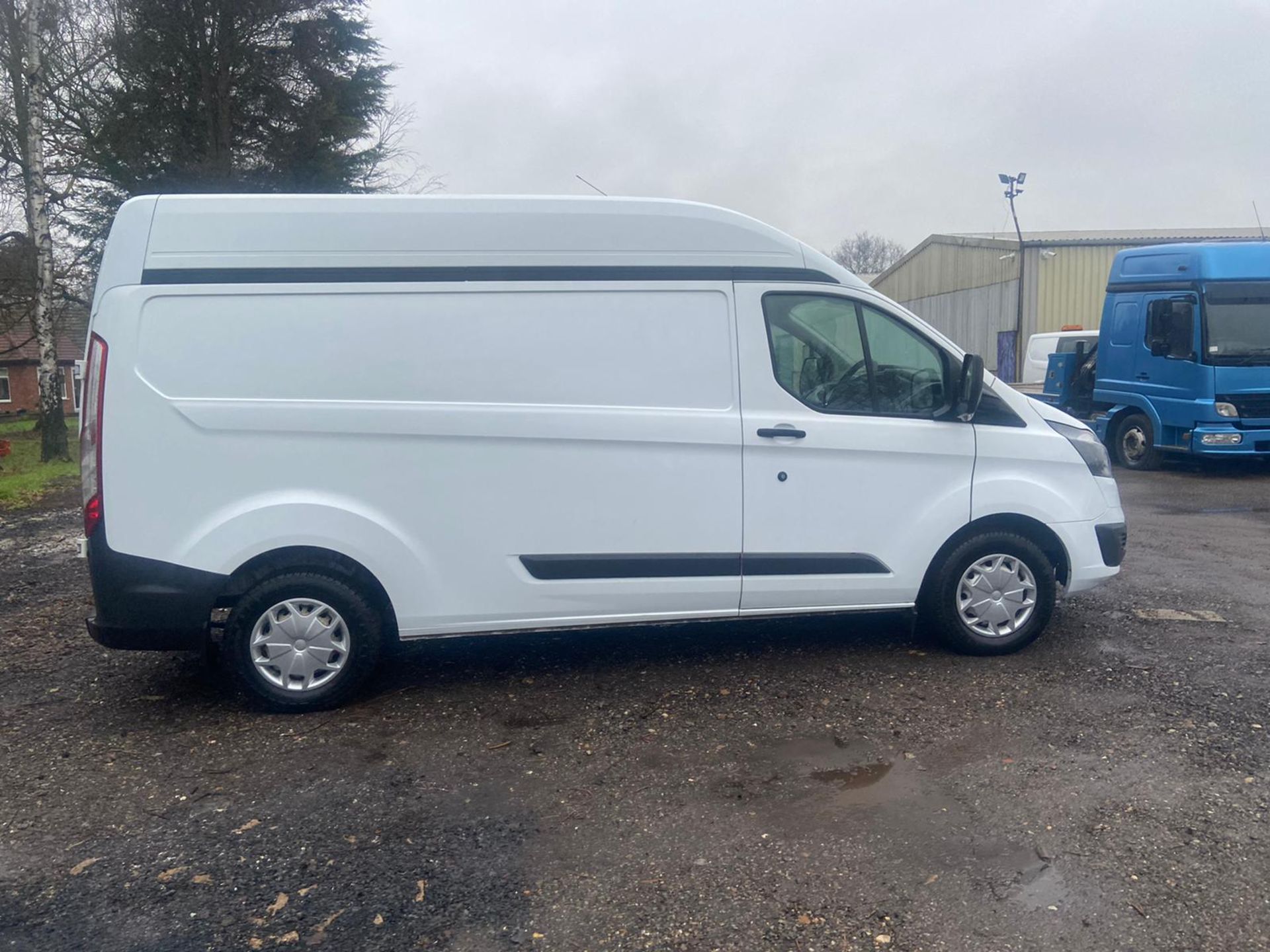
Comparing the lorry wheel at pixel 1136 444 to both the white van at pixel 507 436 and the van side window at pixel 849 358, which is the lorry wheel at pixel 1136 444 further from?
the van side window at pixel 849 358

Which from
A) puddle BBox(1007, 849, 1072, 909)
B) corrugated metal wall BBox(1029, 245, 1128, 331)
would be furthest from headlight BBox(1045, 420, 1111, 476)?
corrugated metal wall BBox(1029, 245, 1128, 331)

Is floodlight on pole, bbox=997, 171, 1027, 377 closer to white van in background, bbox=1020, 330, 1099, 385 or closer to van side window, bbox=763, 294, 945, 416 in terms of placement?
white van in background, bbox=1020, 330, 1099, 385

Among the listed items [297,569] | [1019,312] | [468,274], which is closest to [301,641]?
[297,569]

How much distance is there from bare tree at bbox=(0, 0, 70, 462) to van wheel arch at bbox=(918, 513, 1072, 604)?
17888 millimetres

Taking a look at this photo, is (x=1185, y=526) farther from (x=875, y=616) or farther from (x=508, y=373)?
(x=508, y=373)

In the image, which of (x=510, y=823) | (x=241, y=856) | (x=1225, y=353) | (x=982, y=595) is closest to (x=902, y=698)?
(x=982, y=595)

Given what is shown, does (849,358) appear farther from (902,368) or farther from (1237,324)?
(1237,324)

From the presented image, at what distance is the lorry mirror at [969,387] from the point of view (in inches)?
208

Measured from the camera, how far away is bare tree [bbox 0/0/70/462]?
17.7 meters

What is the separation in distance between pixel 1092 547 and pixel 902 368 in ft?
4.83

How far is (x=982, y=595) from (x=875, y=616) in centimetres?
114

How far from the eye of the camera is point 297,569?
16.0 feet

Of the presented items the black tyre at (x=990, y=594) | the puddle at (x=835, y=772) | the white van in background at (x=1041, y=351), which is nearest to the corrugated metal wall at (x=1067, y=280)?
the white van in background at (x=1041, y=351)

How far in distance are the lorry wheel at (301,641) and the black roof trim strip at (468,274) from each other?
4.58ft
